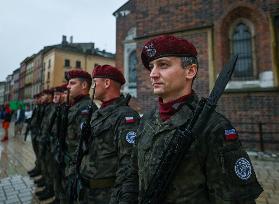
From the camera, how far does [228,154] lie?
1.37 meters

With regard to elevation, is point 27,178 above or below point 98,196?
below

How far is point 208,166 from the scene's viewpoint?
4.65ft

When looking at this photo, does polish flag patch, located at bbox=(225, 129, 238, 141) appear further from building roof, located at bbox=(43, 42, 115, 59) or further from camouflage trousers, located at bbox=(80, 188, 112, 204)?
A: building roof, located at bbox=(43, 42, 115, 59)

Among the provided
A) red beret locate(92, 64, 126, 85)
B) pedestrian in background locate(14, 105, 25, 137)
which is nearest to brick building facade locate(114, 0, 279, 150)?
red beret locate(92, 64, 126, 85)


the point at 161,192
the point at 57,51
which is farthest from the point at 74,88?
the point at 57,51

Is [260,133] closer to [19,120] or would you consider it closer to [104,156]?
[104,156]

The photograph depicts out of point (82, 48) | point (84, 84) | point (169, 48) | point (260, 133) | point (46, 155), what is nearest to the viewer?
point (169, 48)

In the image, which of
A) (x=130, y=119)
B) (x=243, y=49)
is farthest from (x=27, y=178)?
(x=243, y=49)

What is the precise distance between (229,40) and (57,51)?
37.0 meters

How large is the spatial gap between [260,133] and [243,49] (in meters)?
2.86

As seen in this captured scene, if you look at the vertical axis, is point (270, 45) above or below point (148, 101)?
above

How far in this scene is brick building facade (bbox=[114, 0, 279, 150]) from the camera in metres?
8.16

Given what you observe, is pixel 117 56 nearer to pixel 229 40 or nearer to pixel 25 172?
pixel 229 40

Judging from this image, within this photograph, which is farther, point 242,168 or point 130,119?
point 130,119
